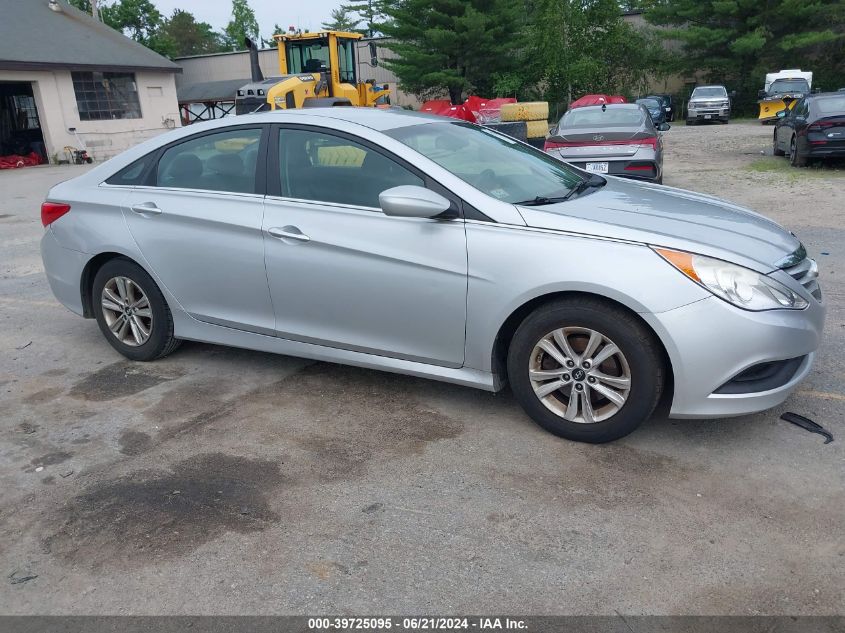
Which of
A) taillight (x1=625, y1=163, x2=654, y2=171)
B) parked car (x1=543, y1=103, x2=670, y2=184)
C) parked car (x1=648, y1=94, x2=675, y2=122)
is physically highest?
parked car (x1=543, y1=103, x2=670, y2=184)

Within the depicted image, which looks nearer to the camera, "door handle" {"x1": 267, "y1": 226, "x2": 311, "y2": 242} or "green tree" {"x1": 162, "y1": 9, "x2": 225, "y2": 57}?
"door handle" {"x1": 267, "y1": 226, "x2": 311, "y2": 242}

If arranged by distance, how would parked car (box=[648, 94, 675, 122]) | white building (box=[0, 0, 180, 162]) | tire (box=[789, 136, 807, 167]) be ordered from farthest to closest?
parked car (box=[648, 94, 675, 122]) < white building (box=[0, 0, 180, 162]) < tire (box=[789, 136, 807, 167])

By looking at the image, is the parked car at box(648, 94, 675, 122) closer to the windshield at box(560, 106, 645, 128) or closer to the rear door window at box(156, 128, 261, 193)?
the windshield at box(560, 106, 645, 128)

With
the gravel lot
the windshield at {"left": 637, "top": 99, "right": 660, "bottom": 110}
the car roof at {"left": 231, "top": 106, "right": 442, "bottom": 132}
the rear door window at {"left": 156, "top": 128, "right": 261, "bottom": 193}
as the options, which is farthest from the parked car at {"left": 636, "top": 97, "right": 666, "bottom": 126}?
the rear door window at {"left": 156, "top": 128, "right": 261, "bottom": 193}

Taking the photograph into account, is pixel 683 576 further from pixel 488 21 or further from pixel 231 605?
pixel 488 21

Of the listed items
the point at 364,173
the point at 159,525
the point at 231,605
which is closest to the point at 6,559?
the point at 159,525

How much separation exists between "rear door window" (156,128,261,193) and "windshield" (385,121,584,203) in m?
0.93

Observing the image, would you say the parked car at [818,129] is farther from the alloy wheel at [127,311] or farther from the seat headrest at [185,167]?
the alloy wheel at [127,311]

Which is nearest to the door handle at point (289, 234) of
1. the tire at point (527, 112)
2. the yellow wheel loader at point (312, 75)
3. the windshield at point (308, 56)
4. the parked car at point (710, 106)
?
the tire at point (527, 112)

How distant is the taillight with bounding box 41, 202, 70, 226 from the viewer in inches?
202

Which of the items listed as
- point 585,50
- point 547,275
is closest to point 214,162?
point 547,275

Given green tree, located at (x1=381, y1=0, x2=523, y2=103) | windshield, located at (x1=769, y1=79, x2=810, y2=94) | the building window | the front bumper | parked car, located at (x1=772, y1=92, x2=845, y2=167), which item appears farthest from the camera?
green tree, located at (x1=381, y1=0, x2=523, y2=103)

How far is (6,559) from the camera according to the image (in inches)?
116

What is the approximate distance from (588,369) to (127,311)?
10.5 ft
